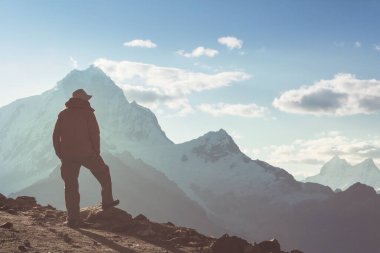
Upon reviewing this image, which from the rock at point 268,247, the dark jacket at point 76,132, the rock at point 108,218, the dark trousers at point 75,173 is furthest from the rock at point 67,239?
the rock at point 268,247

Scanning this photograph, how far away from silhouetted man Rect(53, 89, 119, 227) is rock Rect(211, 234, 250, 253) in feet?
14.0

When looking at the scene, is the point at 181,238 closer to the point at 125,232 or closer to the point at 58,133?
the point at 125,232

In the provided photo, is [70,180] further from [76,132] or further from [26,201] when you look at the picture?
[26,201]

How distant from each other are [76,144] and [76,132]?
32cm

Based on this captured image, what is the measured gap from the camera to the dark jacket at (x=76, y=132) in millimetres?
13398

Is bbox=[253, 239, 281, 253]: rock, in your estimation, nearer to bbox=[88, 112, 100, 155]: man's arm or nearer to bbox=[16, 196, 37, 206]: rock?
bbox=[88, 112, 100, 155]: man's arm

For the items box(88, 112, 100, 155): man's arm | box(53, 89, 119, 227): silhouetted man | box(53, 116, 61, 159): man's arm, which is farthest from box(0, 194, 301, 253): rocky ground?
box(53, 116, 61, 159): man's arm

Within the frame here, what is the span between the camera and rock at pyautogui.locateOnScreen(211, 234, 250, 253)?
10391mm

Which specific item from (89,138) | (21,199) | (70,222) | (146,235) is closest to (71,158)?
(89,138)

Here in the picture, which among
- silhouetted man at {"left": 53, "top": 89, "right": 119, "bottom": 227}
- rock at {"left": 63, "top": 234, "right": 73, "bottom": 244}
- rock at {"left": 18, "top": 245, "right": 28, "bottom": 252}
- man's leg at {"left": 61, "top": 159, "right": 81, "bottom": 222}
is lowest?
rock at {"left": 18, "top": 245, "right": 28, "bottom": 252}

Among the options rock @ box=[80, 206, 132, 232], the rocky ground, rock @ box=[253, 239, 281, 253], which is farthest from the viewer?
rock @ box=[80, 206, 132, 232]

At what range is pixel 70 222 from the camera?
1262 cm

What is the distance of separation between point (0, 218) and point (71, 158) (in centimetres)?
230

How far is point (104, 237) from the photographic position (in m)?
11.3
